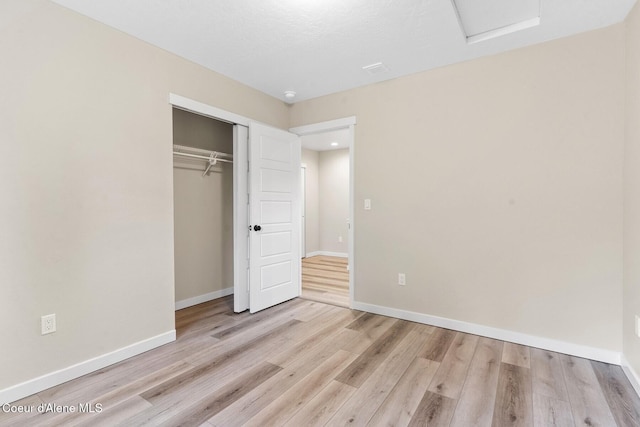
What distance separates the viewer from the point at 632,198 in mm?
2018

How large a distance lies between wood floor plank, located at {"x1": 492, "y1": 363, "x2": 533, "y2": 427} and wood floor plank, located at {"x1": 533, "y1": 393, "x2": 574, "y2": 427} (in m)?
0.03

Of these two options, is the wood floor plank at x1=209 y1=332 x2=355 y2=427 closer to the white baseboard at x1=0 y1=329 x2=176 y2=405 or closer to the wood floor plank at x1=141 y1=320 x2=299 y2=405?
the wood floor plank at x1=141 y1=320 x2=299 y2=405

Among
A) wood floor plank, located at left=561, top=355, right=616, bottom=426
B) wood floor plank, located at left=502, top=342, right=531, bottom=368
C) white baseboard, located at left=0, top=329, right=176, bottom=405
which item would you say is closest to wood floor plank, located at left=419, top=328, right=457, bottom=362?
wood floor plank, located at left=502, top=342, right=531, bottom=368

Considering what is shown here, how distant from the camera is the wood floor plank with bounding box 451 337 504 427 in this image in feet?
5.41

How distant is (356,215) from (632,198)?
7.23 feet

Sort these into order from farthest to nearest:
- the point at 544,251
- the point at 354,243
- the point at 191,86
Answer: the point at 354,243, the point at 191,86, the point at 544,251

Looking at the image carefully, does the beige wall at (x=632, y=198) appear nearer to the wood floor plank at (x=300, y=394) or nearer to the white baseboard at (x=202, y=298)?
the wood floor plank at (x=300, y=394)

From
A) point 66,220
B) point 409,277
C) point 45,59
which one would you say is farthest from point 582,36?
point 66,220

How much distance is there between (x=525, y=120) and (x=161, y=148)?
10.1 ft

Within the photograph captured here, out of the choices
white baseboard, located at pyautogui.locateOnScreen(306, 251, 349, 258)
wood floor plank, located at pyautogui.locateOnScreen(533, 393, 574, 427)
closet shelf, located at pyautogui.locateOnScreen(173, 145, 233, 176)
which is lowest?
wood floor plank, located at pyautogui.locateOnScreen(533, 393, 574, 427)

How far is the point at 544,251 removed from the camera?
246 centimetres

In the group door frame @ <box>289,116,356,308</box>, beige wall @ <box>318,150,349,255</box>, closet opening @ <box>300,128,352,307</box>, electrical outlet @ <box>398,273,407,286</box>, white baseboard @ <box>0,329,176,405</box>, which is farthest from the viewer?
beige wall @ <box>318,150,349,255</box>

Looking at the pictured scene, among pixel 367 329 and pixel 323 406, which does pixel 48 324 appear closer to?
pixel 323 406

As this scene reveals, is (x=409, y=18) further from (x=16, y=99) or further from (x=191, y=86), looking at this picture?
(x=16, y=99)
